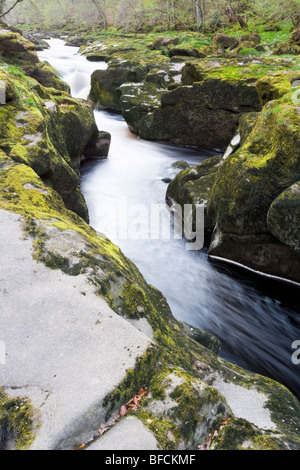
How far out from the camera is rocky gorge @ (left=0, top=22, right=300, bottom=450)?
207 centimetres

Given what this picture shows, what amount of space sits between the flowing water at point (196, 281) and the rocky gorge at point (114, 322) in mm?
618

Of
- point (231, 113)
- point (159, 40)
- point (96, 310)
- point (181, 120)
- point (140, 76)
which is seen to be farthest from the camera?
point (159, 40)

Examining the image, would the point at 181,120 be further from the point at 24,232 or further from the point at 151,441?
the point at 151,441

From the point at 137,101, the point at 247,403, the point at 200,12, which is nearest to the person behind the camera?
the point at 247,403

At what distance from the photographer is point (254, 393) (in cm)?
330

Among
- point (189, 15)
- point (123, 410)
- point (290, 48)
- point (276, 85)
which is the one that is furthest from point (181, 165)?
point (189, 15)

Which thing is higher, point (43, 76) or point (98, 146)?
point (43, 76)

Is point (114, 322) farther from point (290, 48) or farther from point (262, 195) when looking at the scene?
point (290, 48)

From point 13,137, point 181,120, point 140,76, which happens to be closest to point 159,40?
point 140,76

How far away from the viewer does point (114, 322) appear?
2613 mm

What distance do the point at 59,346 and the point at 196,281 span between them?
5114 millimetres

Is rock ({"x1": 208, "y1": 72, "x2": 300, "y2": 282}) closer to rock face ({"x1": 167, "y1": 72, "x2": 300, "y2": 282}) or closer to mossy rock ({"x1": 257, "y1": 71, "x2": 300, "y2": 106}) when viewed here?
rock face ({"x1": 167, "y1": 72, "x2": 300, "y2": 282})

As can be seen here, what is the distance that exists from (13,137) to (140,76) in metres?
14.9

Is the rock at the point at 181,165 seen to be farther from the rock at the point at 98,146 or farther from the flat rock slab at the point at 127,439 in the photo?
the flat rock slab at the point at 127,439
